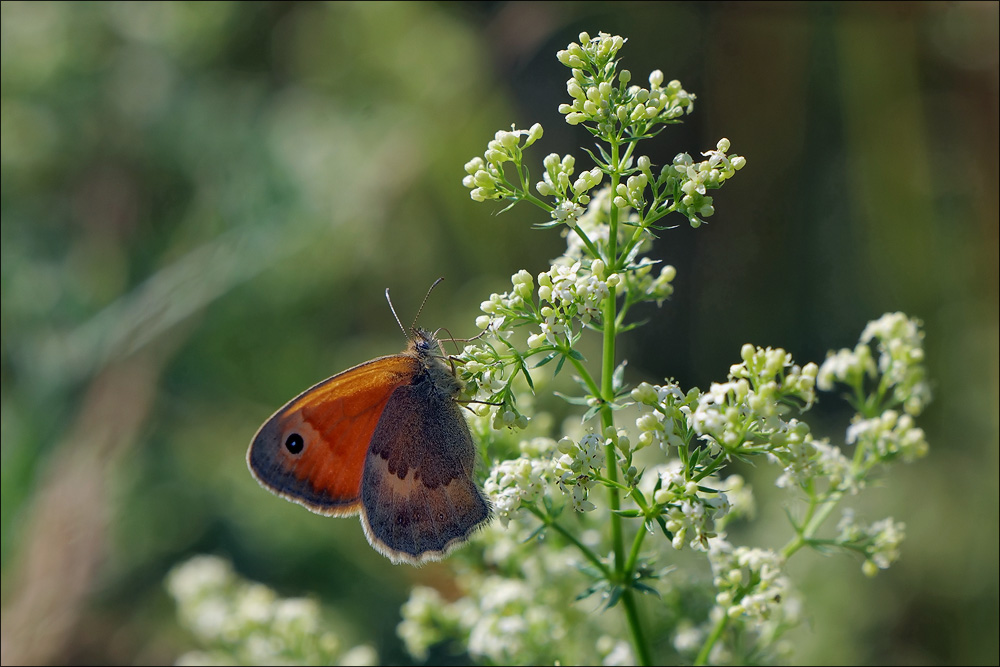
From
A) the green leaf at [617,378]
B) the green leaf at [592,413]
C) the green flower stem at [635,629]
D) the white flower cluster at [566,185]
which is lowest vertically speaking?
the green flower stem at [635,629]

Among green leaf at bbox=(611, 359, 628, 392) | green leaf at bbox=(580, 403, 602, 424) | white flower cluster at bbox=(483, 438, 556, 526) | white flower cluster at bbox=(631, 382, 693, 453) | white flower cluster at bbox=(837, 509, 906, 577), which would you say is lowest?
white flower cluster at bbox=(837, 509, 906, 577)

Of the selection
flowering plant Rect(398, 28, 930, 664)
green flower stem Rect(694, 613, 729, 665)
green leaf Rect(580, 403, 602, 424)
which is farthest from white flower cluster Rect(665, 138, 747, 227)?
green flower stem Rect(694, 613, 729, 665)

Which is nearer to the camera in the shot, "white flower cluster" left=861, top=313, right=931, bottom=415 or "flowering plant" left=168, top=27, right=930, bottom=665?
"flowering plant" left=168, top=27, right=930, bottom=665

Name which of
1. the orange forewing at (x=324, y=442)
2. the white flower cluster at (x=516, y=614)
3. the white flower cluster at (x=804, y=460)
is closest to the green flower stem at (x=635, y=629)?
the white flower cluster at (x=516, y=614)

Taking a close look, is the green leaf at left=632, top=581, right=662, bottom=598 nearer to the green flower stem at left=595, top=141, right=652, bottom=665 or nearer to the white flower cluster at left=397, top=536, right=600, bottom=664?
the green flower stem at left=595, top=141, right=652, bottom=665

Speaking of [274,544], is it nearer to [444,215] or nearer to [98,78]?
[444,215]

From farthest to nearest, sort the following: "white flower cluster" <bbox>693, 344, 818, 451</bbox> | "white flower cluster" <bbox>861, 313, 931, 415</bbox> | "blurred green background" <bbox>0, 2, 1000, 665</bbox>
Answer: "blurred green background" <bbox>0, 2, 1000, 665</bbox> < "white flower cluster" <bbox>861, 313, 931, 415</bbox> < "white flower cluster" <bbox>693, 344, 818, 451</bbox>

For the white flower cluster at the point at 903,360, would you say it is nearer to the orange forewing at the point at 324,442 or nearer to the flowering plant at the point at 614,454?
the flowering plant at the point at 614,454

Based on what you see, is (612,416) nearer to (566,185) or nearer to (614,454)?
(614,454)
